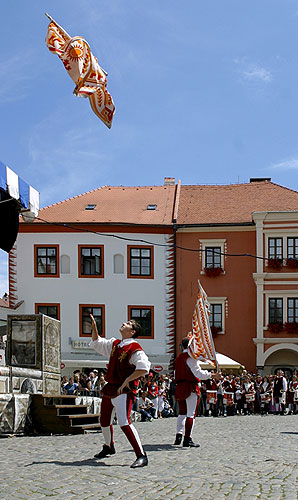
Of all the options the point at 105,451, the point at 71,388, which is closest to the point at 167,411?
the point at 71,388

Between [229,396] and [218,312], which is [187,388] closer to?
[229,396]

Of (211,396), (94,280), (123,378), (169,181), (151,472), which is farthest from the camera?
(169,181)

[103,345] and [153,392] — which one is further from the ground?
[103,345]

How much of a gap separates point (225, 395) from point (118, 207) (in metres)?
17.2

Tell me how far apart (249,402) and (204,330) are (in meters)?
18.8

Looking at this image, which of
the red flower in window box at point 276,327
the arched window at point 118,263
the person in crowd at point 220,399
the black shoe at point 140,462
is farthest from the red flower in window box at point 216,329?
the black shoe at point 140,462

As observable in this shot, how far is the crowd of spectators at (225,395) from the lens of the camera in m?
25.8

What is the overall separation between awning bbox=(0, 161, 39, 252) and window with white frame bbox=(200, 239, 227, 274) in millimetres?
27406

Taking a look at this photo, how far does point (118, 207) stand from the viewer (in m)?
43.3

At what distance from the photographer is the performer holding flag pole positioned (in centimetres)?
1170

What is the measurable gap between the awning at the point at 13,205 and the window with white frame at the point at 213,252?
27.4 m

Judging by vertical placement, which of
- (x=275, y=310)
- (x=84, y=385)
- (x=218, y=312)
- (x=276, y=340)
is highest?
(x=275, y=310)

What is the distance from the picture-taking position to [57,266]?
41062 mm

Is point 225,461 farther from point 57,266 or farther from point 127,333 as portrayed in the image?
point 57,266
